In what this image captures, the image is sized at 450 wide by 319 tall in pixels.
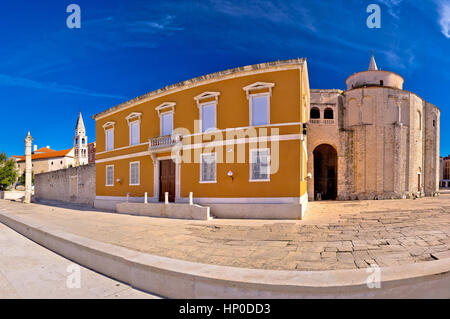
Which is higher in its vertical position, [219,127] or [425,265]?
[219,127]

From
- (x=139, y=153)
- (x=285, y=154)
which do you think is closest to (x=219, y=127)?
(x=285, y=154)

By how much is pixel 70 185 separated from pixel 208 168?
20.8m

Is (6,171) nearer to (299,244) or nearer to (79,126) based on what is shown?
(79,126)

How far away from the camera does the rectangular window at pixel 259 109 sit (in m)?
12.8

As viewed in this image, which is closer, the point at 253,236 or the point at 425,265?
the point at 425,265

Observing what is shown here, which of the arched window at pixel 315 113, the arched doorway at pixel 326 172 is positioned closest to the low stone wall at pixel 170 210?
the arched doorway at pixel 326 172

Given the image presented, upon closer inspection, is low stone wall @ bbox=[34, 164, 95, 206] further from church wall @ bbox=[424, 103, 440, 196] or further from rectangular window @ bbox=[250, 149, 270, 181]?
church wall @ bbox=[424, 103, 440, 196]

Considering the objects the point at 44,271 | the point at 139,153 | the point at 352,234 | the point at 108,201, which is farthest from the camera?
the point at 108,201

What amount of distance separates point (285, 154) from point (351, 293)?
943 centimetres

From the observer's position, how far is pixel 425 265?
146 inches

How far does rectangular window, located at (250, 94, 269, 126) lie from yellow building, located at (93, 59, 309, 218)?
51 millimetres

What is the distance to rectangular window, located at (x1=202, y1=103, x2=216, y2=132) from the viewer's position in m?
14.2
